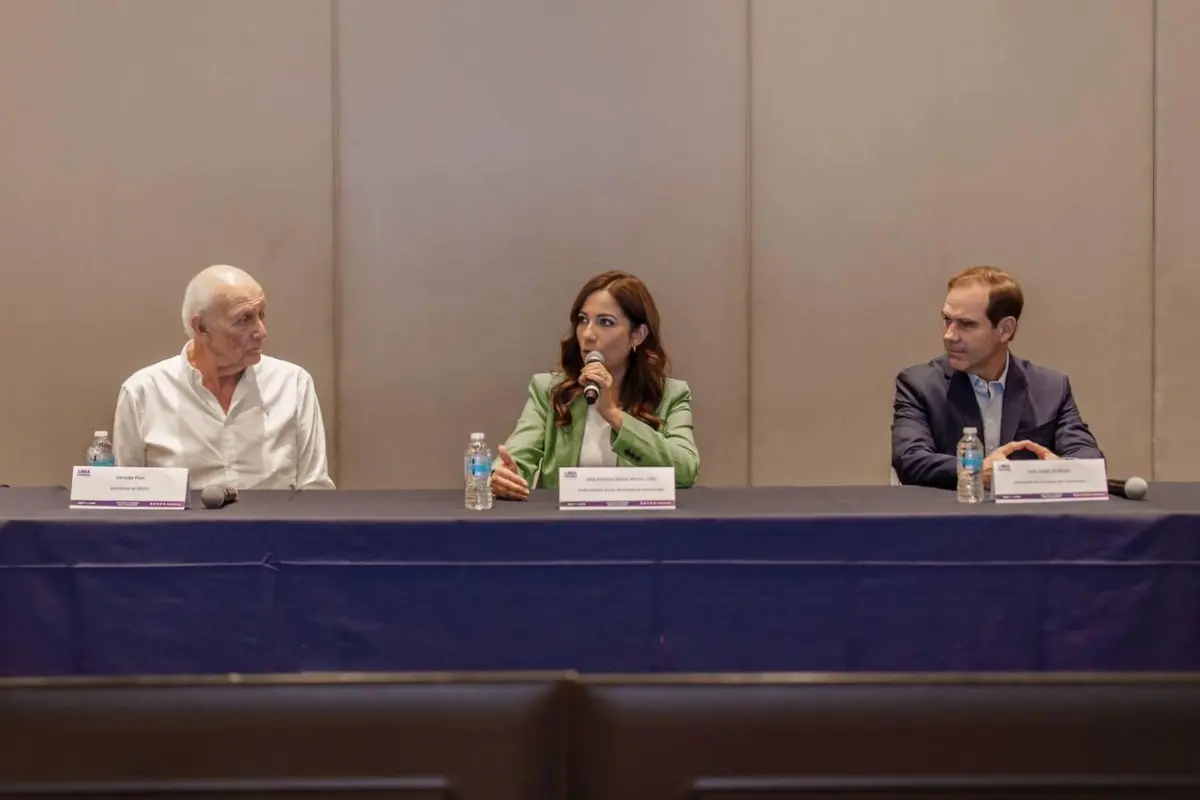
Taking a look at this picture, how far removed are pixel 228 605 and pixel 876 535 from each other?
124 cm

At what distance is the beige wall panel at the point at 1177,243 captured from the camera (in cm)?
359

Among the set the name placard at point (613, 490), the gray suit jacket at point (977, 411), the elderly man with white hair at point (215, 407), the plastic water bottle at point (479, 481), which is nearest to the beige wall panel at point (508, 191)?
the elderly man with white hair at point (215, 407)

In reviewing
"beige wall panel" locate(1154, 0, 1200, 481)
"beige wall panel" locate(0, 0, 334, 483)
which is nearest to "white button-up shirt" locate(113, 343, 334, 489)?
"beige wall panel" locate(0, 0, 334, 483)

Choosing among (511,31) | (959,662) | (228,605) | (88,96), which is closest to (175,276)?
(88,96)

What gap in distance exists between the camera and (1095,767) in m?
0.47

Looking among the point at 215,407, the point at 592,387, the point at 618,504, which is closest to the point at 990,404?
the point at 592,387

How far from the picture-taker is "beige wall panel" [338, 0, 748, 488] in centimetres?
349

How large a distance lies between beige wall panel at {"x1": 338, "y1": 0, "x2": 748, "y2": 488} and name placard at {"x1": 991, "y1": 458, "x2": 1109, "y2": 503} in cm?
158

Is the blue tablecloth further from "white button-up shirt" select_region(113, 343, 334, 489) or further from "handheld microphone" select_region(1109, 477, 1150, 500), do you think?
"white button-up shirt" select_region(113, 343, 334, 489)

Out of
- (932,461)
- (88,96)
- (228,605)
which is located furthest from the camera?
(88,96)

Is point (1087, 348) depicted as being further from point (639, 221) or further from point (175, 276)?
point (175, 276)

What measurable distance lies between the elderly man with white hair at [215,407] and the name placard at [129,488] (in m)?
0.52

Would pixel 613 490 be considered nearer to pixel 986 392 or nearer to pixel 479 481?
pixel 479 481

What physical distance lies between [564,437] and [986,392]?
3.73ft
